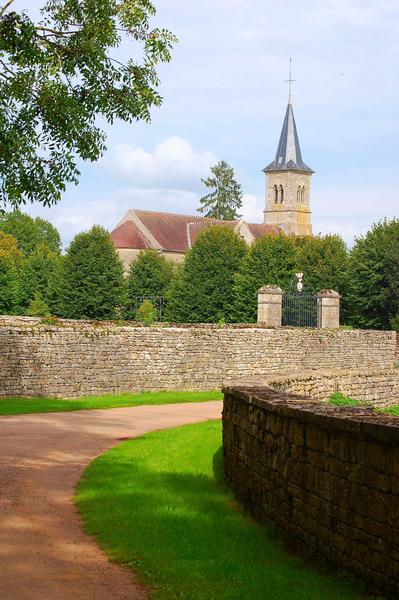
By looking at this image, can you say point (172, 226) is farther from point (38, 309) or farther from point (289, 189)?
point (38, 309)

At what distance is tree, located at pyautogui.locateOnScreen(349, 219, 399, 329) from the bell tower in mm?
74806

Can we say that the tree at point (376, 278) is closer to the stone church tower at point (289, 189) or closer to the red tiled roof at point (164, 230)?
the red tiled roof at point (164, 230)

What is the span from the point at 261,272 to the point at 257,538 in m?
51.4

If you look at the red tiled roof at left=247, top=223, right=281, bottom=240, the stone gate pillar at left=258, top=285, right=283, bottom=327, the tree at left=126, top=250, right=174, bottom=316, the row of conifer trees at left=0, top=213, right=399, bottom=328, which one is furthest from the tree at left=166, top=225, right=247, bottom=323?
the red tiled roof at left=247, top=223, right=281, bottom=240

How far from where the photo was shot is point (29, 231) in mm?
123438

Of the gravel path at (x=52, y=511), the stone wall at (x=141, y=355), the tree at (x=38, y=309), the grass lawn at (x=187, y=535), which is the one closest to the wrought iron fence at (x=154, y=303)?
the tree at (x=38, y=309)

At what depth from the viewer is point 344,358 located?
119ft

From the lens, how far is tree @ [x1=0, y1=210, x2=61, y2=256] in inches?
4769

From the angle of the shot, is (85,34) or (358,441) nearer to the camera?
(358,441)

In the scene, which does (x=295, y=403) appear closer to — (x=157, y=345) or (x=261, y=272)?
(x=157, y=345)

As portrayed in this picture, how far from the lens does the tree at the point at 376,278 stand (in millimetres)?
52781

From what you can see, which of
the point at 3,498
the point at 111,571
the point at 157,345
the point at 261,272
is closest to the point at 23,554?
the point at 111,571

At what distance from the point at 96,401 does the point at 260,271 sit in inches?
1411

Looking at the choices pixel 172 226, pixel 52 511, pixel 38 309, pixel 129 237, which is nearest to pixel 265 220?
pixel 172 226
